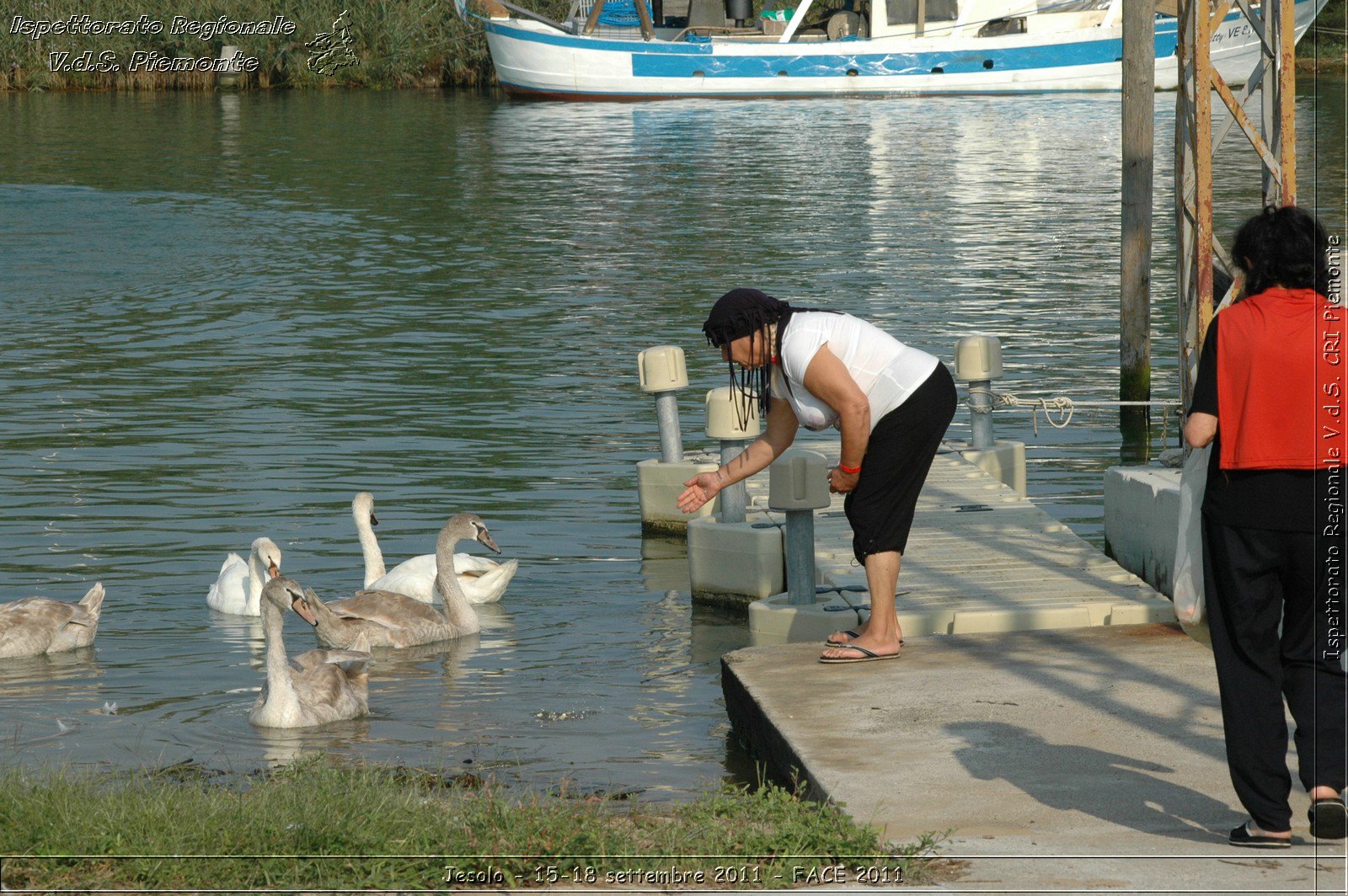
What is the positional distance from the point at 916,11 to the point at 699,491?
4475 centimetres

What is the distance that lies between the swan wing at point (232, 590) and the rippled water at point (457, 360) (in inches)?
9.3

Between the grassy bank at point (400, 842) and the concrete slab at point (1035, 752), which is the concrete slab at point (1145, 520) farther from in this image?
the grassy bank at point (400, 842)

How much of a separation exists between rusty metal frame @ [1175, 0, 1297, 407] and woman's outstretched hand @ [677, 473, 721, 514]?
2.77 metres

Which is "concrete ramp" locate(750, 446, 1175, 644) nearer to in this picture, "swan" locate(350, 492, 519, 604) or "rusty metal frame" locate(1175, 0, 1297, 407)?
"rusty metal frame" locate(1175, 0, 1297, 407)

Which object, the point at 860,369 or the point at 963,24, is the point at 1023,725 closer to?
the point at 860,369

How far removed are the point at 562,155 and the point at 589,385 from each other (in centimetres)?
2062

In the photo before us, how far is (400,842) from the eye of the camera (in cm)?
522

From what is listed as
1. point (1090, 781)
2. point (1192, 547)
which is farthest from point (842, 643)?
point (1192, 547)

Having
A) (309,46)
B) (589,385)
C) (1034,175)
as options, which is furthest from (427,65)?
(589,385)

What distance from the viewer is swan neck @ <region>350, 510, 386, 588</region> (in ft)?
34.8

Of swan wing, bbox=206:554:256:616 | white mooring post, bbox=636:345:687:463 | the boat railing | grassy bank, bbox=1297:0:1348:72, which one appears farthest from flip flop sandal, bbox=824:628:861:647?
grassy bank, bbox=1297:0:1348:72

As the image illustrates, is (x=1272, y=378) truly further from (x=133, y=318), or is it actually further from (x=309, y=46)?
(x=309, y=46)

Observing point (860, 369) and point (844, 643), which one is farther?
point (844, 643)

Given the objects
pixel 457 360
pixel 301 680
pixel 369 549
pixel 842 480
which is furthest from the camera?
pixel 457 360
